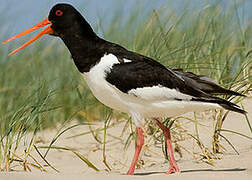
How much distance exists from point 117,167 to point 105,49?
5.76 ft

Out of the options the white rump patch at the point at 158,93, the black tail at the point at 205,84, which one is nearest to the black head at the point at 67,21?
the white rump patch at the point at 158,93

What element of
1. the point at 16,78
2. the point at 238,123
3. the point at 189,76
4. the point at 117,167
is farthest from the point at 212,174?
the point at 16,78

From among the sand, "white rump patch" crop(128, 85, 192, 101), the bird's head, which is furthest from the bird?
the sand

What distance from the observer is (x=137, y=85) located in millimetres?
4316

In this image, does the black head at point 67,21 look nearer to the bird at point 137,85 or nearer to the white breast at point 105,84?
the bird at point 137,85

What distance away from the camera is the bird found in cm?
429

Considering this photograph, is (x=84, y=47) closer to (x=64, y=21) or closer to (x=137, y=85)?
(x=64, y=21)

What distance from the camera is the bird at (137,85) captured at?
14.1 ft

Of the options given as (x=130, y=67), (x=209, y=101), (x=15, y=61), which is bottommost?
(x=209, y=101)

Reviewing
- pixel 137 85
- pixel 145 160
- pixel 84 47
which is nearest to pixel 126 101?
pixel 137 85

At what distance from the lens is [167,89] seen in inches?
174

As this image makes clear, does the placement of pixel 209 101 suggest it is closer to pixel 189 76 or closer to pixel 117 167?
pixel 189 76

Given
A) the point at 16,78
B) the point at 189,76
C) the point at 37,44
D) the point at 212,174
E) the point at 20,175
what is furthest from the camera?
the point at 37,44

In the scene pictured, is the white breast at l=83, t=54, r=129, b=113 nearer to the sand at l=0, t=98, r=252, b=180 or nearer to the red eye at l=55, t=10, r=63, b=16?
the sand at l=0, t=98, r=252, b=180
